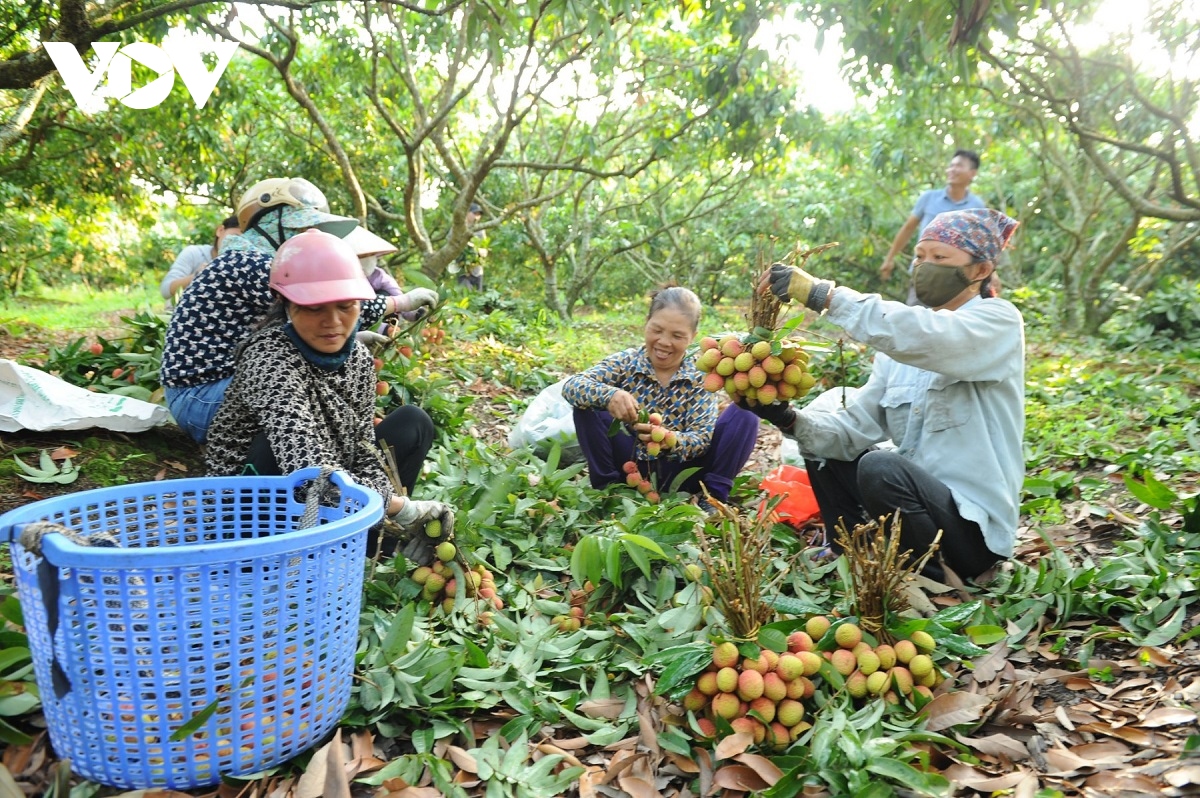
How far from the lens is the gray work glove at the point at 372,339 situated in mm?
3074

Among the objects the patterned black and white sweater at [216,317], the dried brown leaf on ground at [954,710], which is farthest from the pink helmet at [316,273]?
the dried brown leaf on ground at [954,710]

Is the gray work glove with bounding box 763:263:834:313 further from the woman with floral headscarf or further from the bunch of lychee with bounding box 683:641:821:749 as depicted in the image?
the bunch of lychee with bounding box 683:641:821:749

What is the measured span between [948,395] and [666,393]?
106cm

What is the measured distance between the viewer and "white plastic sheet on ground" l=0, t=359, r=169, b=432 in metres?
2.79

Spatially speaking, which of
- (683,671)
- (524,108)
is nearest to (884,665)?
(683,671)

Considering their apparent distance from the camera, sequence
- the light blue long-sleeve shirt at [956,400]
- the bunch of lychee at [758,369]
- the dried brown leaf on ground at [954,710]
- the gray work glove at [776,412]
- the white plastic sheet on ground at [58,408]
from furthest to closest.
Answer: the white plastic sheet on ground at [58,408] < the gray work glove at [776,412] < the bunch of lychee at [758,369] < the light blue long-sleeve shirt at [956,400] < the dried brown leaf on ground at [954,710]

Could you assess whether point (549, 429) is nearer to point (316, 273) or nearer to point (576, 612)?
point (576, 612)

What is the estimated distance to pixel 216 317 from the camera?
238 centimetres

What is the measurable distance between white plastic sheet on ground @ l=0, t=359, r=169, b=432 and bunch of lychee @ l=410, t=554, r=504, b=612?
4.49 ft

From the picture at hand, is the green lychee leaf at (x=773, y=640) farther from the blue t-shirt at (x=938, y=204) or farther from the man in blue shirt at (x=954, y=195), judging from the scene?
the blue t-shirt at (x=938, y=204)

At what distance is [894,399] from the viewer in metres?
2.57

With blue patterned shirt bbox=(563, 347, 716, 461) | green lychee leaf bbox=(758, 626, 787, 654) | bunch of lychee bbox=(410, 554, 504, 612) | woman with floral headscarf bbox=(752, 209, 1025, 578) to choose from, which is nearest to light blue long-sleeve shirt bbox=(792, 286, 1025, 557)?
woman with floral headscarf bbox=(752, 209, 1025, 578)

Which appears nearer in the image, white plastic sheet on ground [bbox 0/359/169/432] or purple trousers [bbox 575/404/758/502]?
white plastic sheet on ground [bbox 0/359/169/432]

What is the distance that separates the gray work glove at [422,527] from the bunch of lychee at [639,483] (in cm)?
95
